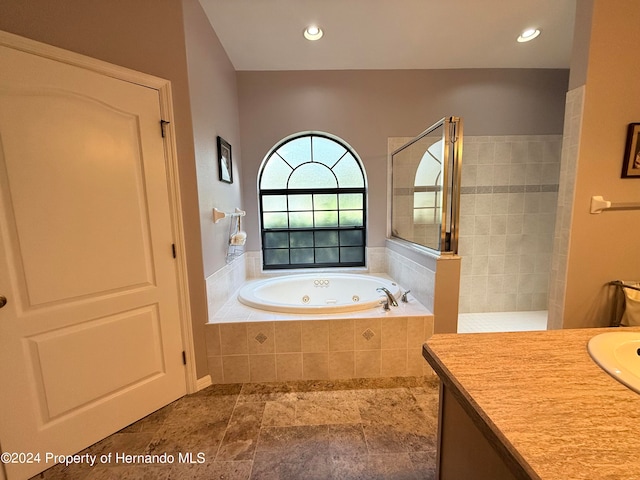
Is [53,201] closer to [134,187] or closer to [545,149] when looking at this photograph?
[134,187]

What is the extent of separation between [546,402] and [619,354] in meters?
0.40

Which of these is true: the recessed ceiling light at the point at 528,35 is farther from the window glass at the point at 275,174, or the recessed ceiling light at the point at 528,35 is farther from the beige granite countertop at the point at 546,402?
the beige granite countertop at the point at 546,402

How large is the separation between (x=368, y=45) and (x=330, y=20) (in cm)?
48

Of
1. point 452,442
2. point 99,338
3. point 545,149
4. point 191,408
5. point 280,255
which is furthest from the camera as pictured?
point 280,255

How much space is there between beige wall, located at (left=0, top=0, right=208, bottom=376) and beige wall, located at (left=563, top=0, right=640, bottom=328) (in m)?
2.47

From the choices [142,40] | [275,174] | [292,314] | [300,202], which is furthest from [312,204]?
[142,40]

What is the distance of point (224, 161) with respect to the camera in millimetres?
2232

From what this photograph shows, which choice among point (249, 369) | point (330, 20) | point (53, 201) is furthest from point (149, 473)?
point (330, 20)

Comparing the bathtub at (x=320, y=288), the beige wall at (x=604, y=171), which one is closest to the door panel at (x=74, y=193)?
the bathtub at (x=320, y=288)

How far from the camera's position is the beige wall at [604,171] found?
58.5 inches

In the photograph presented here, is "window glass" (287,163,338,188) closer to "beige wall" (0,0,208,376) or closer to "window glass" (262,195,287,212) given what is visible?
"window glass" (262,195,287,212)

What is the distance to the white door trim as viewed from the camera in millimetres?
1158

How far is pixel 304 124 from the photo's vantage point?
279cm

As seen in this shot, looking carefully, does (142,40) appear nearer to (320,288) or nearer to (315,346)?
(315,346)
